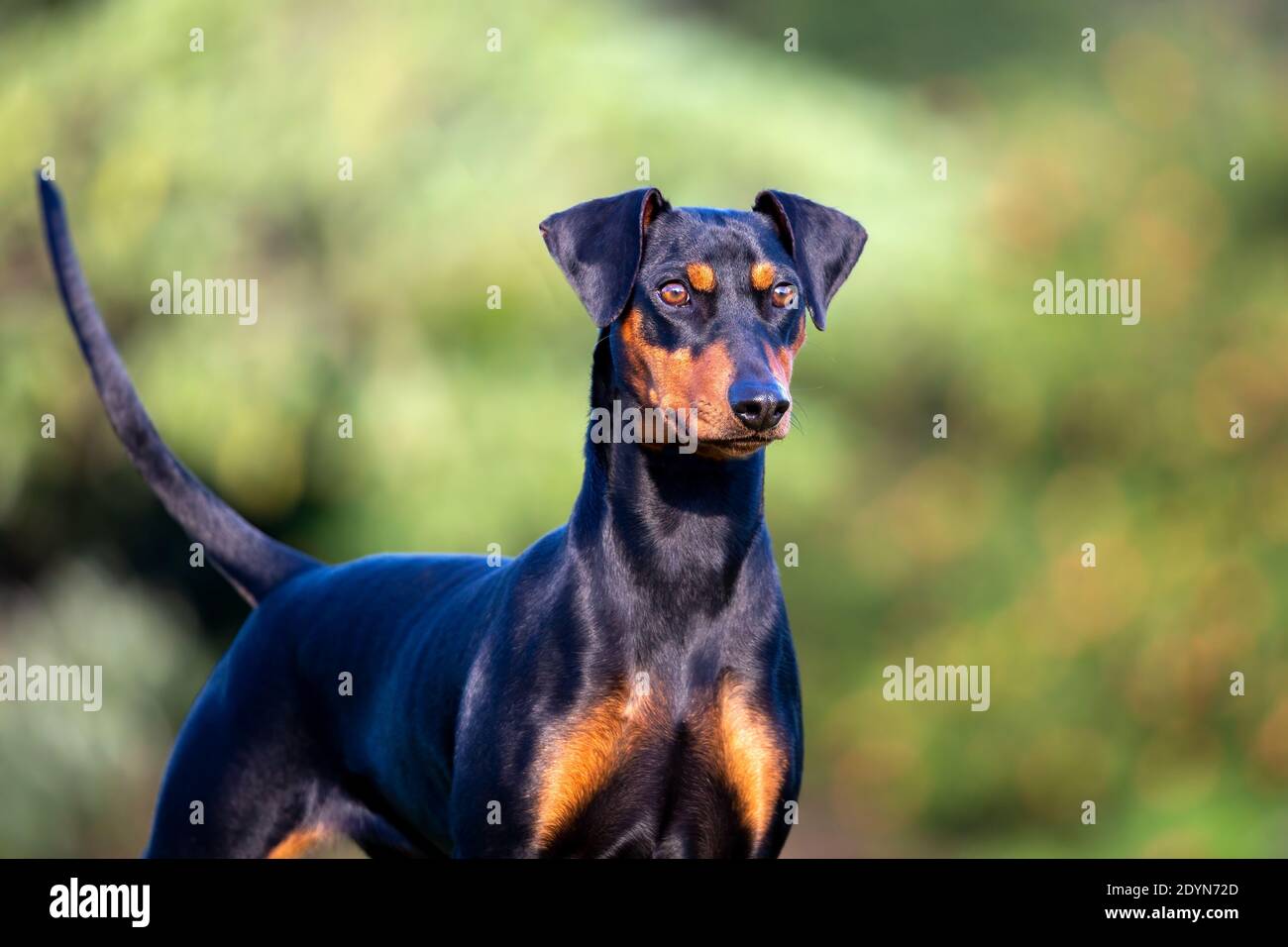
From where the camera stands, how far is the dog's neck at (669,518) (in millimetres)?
4387

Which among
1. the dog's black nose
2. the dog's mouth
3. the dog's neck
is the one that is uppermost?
the dog's black nose

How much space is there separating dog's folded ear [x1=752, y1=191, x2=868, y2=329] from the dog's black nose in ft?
1.95

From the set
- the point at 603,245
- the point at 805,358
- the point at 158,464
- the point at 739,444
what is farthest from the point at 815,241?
the point at 805,358

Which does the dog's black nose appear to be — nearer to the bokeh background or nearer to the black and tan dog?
the black and tan dog

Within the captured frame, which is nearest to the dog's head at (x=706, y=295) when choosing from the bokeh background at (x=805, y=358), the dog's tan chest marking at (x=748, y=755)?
the dog's tan chest marking at (x=748, y=755)

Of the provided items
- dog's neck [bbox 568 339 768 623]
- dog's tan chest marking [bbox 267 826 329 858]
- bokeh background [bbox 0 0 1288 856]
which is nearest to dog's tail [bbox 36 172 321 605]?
dog's tan chest marking [bbox 267 826 329 858]

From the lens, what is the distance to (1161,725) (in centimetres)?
1573

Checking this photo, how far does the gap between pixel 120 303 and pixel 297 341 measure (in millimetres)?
1431

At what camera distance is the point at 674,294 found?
14.4ft

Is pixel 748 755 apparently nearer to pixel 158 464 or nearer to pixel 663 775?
pixel 663 775

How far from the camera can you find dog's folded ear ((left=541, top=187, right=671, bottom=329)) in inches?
175

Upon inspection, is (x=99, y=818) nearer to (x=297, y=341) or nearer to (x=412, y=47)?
(x=297, y=341)

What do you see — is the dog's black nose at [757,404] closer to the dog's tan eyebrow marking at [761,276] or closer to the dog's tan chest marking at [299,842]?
the dog's tan eyebrow marking at [761,276]
